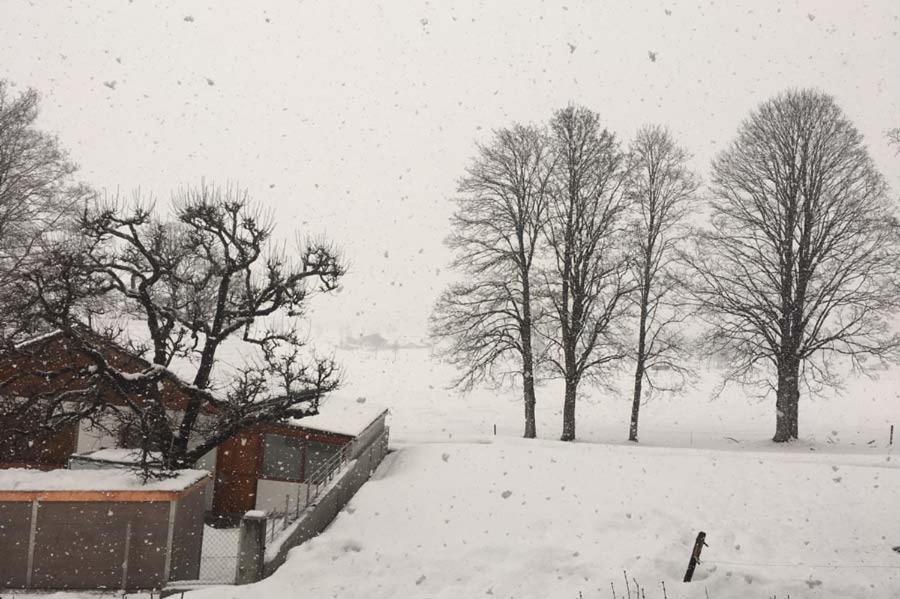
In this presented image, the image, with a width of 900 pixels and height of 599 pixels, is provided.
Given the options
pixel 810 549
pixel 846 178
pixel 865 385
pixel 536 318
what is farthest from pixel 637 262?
pixel 865 385

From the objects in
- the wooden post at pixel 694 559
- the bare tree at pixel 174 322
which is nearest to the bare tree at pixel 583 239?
the bare tree at pixel 174 322

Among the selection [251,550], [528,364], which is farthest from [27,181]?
[528,364]

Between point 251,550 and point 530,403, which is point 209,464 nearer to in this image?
point 251,550

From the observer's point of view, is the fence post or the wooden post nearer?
the wooden post

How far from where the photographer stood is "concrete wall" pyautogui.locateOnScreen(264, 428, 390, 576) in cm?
1242

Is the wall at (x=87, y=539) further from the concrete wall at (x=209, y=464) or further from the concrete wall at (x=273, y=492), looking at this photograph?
the concrete wall at (x=273, y=492)

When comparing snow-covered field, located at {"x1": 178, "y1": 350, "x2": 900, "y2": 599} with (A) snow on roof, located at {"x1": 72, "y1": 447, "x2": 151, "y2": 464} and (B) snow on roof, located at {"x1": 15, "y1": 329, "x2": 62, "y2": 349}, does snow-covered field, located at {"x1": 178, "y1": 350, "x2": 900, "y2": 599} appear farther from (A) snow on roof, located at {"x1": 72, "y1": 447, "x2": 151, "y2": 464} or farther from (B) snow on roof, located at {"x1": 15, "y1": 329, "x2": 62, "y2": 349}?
(B) snow on roof, located at {"x1": 15, "y1": 329, "x2": 62, "y2": 349}

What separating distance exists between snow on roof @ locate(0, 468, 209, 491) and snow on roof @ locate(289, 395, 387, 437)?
5.08m

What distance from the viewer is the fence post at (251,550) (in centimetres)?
1138

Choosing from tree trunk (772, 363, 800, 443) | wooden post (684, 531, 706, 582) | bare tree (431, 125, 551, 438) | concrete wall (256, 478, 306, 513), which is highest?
bare tree (431, 125, 551, 438)

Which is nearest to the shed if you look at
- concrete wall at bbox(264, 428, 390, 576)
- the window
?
concrete wall at bbox(264, 428, 390, 576)

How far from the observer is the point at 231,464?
62.1ft

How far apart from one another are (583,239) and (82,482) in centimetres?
1763

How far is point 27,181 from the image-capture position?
20.2 m
